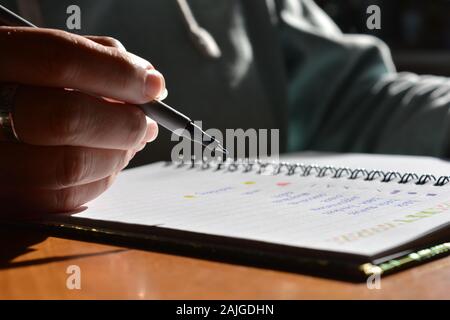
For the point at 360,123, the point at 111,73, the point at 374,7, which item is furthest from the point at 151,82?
the point at 374,7

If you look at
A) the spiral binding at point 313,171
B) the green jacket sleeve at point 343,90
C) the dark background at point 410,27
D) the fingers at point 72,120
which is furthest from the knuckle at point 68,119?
the dark background at point 410,27

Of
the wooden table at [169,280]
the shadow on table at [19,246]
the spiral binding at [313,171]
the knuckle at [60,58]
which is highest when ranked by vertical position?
the knuckle at [60,58]

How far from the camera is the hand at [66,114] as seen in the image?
1.47 feet

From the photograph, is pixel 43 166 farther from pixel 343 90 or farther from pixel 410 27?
pixel 410 27

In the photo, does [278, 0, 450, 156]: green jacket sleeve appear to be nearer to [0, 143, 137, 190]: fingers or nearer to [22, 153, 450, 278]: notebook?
[22, 153, 450, 278]: notebook

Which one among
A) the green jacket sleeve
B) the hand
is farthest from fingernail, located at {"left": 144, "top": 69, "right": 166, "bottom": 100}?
the green jacket sleeve

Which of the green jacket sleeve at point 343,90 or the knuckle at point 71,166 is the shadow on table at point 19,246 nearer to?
the knuckle at point 71,166

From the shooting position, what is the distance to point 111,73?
1.52ft

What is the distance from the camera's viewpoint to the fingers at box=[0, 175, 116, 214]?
48 cm

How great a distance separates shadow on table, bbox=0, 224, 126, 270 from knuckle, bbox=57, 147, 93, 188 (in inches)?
1.6

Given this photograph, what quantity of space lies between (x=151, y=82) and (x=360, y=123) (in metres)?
0.64

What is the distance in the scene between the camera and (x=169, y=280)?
0.35 meters

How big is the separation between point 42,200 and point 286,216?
176 millimetres
